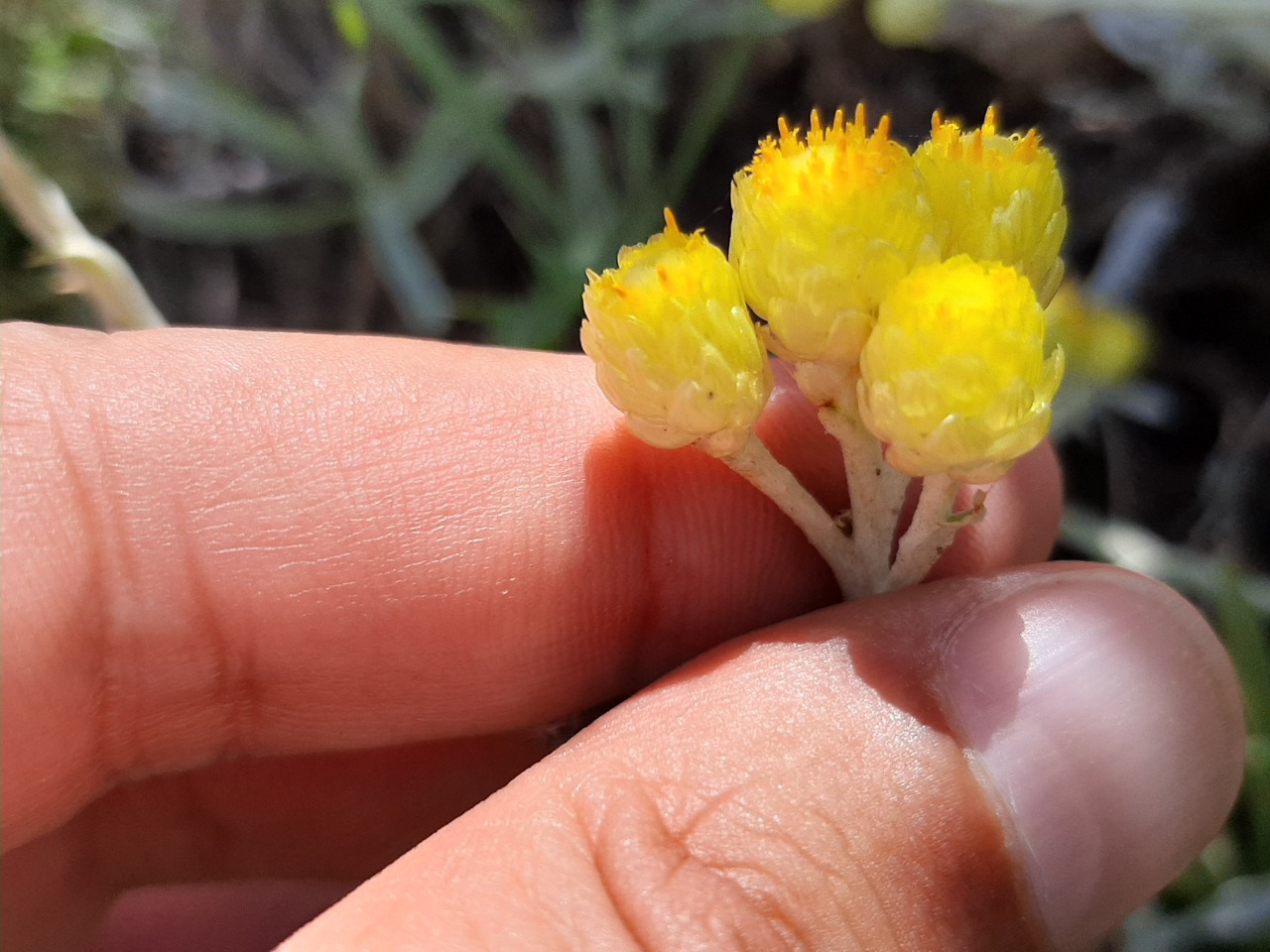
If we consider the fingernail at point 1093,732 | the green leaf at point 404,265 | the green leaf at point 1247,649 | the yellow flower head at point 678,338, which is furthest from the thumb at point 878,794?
the green leaf at point 404,265

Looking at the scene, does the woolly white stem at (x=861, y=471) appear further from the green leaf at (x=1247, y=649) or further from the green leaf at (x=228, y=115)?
the green leaf at (x=228, y=115)

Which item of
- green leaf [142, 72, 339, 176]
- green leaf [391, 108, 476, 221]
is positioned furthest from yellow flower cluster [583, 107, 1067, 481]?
green leaf [142, 72, 339, 176]

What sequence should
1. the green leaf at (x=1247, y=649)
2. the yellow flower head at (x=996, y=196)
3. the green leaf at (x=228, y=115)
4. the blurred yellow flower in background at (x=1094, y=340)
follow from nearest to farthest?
1. the yellow flower head at (x=996, y=196)
2. the green leaf at (x=1247, y=649)
3. the blurred yellow flower in background at (x=1094, y=340)
4. the green leaf at (x=228, y=115)

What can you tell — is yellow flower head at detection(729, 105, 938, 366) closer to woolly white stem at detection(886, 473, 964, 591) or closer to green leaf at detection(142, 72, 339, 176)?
woolly white stem at detection(886, 473, 964, 591)

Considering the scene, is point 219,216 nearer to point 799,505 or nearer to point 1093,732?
point 799,505

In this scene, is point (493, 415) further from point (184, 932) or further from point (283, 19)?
point (283, 19)

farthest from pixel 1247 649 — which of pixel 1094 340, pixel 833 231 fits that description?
pixel 833 231

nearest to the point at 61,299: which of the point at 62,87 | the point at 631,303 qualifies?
the point at 62,87

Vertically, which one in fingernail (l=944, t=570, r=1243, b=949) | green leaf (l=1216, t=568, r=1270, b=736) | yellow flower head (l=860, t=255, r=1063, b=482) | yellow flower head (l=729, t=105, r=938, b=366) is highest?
yellow flower head (l=729, t=105, r=938, b=366)

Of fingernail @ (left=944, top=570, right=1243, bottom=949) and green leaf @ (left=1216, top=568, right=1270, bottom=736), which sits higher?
fingernail @ (left=944, top=570, right=1243, bottom=949)
